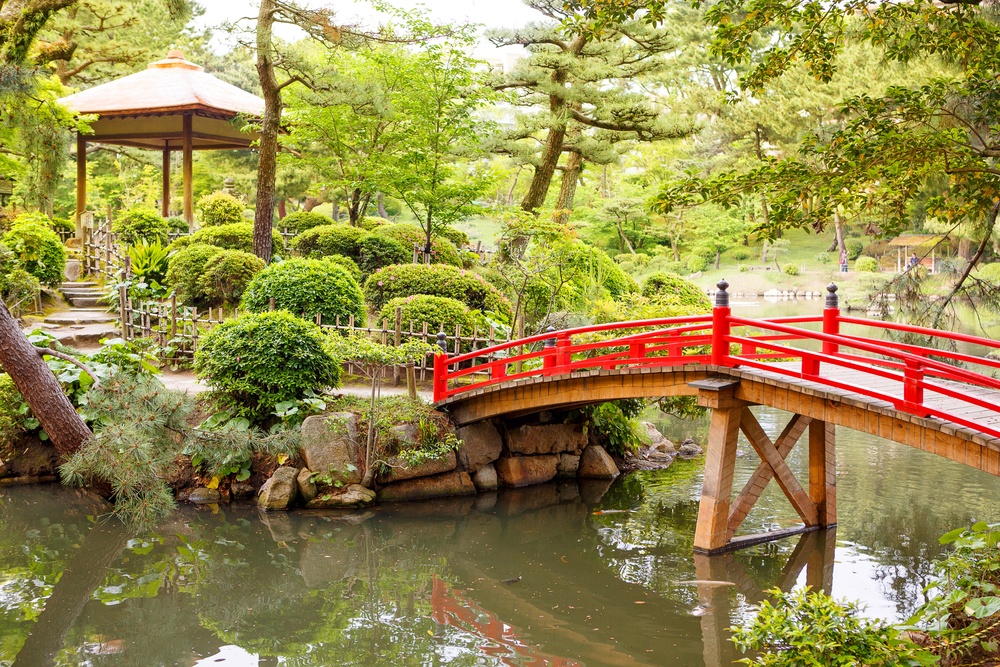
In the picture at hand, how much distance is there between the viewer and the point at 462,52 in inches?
644

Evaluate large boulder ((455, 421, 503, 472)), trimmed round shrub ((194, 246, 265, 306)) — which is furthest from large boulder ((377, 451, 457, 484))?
trimmed round shrub ((194, 246, 265, 306))

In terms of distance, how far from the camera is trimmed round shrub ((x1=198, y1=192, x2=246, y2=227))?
750 inches

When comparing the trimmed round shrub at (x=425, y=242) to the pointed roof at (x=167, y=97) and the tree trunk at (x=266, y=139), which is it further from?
the pointed roof at (x=167, y=97)

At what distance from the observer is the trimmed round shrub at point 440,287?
14391 mm

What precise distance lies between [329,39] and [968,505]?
11.0 m

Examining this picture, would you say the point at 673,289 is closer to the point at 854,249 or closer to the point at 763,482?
the point at 763,482

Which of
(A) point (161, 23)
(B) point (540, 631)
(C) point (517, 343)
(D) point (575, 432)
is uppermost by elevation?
(A) point (161, 23)

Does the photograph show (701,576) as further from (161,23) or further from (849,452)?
(161,23)

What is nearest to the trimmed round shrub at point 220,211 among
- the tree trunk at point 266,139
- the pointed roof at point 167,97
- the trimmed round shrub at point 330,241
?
the pointed roof at point 167,97

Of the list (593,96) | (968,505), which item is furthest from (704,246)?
(968,505)

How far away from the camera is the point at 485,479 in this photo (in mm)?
11461

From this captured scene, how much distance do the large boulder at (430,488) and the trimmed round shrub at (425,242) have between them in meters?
7.28

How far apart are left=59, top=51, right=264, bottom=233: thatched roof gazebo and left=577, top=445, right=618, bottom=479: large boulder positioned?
1052 centimetres

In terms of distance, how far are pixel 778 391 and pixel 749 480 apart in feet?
4.39
